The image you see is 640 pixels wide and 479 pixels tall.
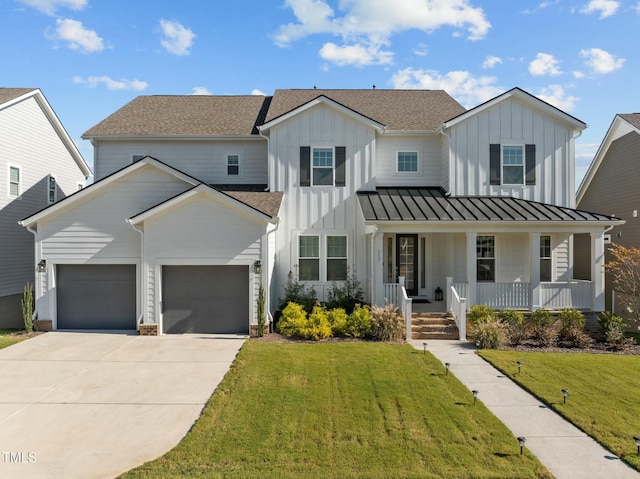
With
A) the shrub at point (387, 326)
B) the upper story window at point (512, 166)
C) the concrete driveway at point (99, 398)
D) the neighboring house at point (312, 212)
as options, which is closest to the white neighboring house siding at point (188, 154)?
the neighboring house at point (312, 212)

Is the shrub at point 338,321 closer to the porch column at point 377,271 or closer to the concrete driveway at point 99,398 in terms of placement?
the porch column at point 377,271

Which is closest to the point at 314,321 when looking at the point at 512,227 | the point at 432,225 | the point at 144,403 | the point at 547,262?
the point at 432,225

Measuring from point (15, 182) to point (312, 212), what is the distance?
11733mm

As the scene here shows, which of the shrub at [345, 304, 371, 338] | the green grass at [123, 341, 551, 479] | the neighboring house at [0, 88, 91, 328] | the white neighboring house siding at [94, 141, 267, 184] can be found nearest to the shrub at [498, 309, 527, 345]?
the green grass at [123, 341, 551, 479]

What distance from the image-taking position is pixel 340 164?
14625mm

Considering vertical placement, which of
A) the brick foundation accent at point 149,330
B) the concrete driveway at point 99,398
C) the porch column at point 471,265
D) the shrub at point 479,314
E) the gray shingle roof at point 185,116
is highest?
the gray shingle roof at point 185,116

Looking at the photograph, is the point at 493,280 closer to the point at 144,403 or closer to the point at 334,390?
the point at 334,390

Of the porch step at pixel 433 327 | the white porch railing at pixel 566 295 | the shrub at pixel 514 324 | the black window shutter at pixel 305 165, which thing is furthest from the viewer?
the black window shutter at pixel 305 165

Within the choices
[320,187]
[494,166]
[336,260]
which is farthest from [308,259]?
[494,166]

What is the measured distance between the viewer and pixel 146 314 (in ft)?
40.3

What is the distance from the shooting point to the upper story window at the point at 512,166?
48.8 ft

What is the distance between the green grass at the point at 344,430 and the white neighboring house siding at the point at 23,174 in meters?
12.1

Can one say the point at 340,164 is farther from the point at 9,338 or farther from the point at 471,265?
the point at 9,338

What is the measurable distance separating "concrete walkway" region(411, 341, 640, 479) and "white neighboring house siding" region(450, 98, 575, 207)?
7695mm
